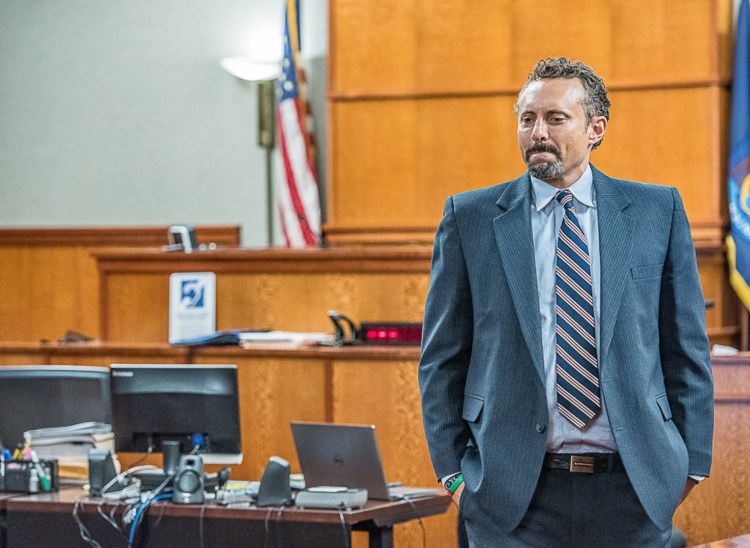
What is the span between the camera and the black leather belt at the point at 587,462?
2305 mm

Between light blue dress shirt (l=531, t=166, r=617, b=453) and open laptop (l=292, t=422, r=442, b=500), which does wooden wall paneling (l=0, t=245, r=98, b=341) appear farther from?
light blue dress shirt (l=531, t=166, r=617, b=453)

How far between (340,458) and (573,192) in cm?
170

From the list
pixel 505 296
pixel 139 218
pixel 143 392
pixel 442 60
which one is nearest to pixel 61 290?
pixel 139 218

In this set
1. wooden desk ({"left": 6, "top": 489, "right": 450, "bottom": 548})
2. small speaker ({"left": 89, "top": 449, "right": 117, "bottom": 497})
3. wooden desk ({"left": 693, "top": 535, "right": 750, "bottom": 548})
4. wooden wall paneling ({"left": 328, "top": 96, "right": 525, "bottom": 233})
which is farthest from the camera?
wooden wall paneling ({"left": 328, "top": 96, "right": 525, "bottom": 233})

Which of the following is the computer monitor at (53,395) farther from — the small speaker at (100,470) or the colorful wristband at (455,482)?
the colorful wristband at (455,482)

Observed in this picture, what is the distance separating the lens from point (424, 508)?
3.95m

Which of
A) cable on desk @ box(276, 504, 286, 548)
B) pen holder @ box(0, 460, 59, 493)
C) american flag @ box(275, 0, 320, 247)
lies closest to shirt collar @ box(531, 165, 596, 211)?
cable on desk @ box(276, 504, 286, 548)

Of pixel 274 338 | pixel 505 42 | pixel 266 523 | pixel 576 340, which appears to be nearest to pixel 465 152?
pixel 505 42

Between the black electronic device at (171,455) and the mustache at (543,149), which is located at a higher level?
the mustache at (543,149)

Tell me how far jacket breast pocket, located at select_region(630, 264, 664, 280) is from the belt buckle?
39cm

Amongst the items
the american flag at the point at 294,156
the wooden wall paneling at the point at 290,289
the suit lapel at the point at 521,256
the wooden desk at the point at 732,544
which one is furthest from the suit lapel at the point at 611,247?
the american flag at the point at 294,156

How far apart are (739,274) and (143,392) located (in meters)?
3.46

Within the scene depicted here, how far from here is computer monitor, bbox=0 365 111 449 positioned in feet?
14.2

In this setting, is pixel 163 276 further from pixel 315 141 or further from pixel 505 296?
pixel 505 296
